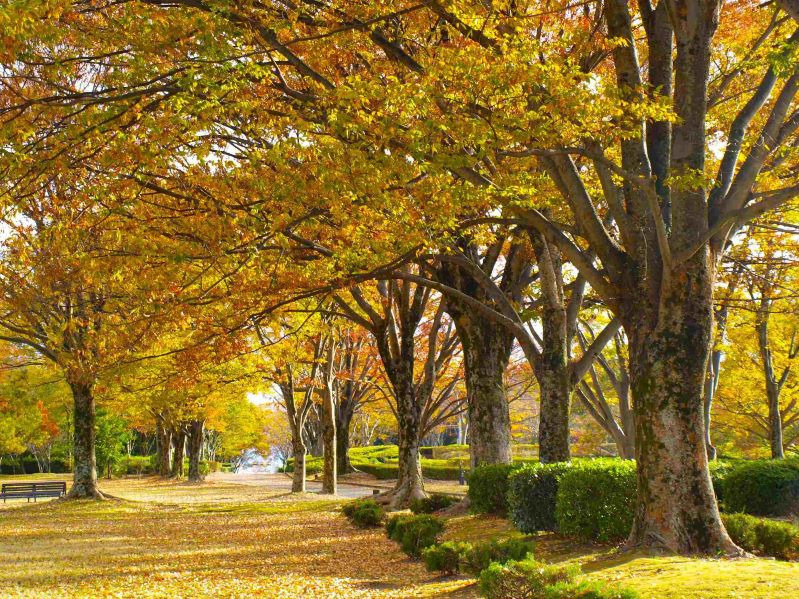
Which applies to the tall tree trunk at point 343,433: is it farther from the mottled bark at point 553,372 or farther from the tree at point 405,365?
the mottled bark at point 553,372

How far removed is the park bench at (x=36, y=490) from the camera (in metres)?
23.1

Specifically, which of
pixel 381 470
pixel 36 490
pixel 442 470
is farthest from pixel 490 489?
pixel 381 470

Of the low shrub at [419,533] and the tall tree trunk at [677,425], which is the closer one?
the tall tree trunk at [677,425]

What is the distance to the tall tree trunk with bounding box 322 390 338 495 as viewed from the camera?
73.0 feet

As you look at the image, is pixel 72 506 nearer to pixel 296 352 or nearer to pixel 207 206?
pixel 296 352

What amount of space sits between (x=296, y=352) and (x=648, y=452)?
1471 cm

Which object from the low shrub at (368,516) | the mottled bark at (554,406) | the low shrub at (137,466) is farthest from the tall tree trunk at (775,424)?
the low shrub at (137,466)

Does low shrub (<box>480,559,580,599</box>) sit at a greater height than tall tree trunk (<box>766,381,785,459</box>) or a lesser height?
lesser

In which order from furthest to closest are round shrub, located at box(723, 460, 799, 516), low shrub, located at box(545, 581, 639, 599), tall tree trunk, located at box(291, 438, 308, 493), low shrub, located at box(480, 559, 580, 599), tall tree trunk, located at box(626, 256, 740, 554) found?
tall tree trunk, located at box(291, 438, 308, 493)
round shrub, located at box(723, 460, 799, 516)
tall tree trunk, located at box(626, 256, 740, 554)
low shrub, located at box(480, 559, 580, 599)
low shrub, located at box(545, 581, 639, 599)

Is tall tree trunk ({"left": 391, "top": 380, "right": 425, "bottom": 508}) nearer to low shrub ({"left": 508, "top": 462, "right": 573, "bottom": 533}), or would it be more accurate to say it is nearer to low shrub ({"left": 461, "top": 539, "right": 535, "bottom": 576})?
low shrub ({"left": 508, "top": 462, "right": 573, "bottom": 533})

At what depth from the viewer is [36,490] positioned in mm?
23562

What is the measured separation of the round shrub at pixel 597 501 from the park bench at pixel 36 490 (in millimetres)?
18847

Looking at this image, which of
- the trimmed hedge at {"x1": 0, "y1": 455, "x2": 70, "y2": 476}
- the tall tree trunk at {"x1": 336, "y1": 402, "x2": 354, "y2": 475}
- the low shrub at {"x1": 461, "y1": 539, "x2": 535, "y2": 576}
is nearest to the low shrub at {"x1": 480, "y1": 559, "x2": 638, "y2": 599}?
the low shrub at {"x1": 461, "y1": 539, "x2": 535, "y2": 576}

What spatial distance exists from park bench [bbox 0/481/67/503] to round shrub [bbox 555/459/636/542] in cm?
1885
